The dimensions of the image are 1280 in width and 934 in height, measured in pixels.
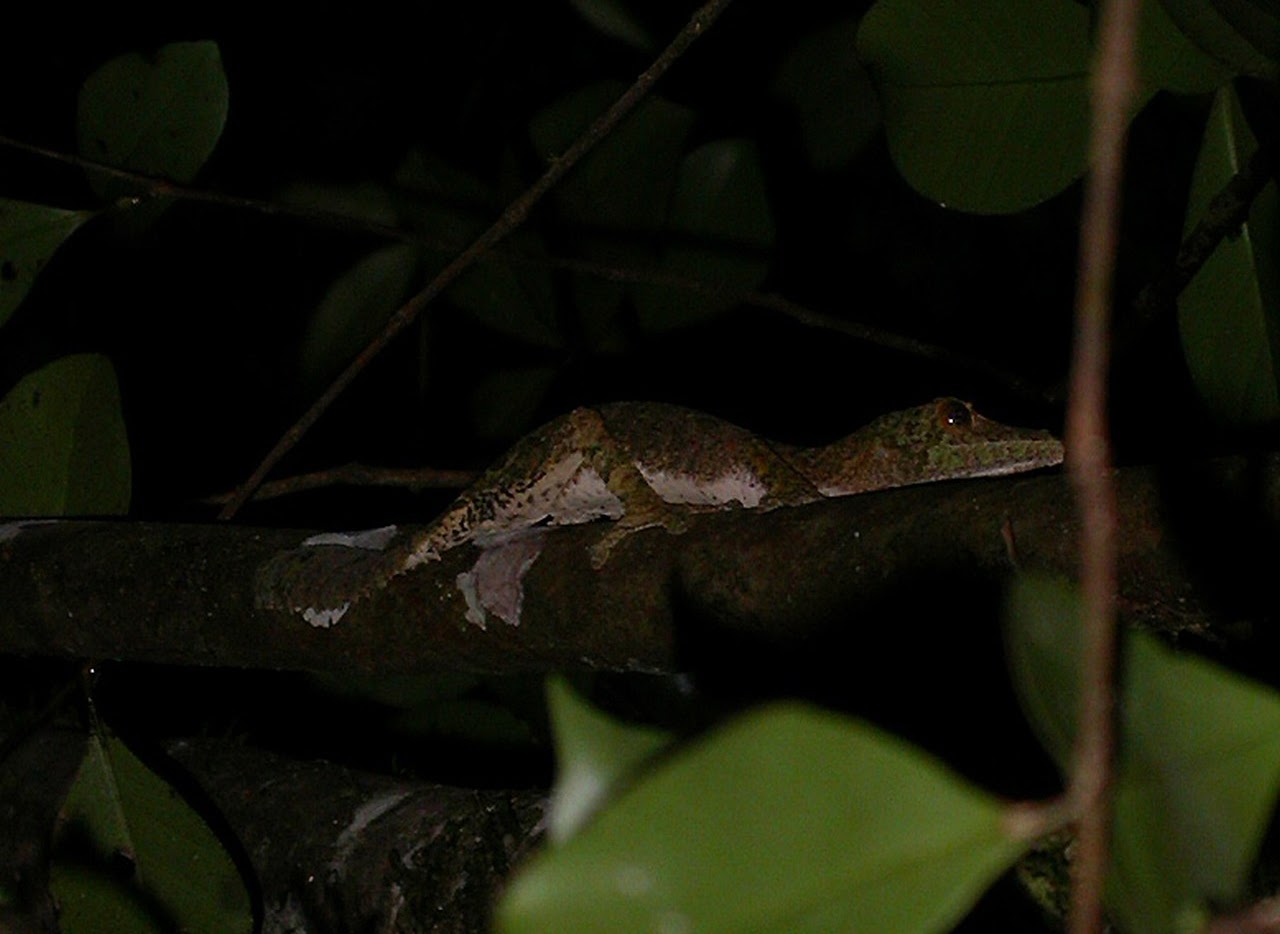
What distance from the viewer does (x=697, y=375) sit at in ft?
15.8

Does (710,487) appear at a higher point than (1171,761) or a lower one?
lower

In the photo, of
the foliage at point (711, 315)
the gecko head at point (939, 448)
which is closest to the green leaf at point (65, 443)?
the foliage at point (711, 315)

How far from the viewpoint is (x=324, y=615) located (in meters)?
2.44

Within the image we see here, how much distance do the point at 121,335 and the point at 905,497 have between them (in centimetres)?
484

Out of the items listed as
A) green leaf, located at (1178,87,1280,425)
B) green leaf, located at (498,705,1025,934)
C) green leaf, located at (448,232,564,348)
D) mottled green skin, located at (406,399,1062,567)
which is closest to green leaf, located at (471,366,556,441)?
green leaf, located at (448,232,564,348)

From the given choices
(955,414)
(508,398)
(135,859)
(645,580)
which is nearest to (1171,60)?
(955,414)

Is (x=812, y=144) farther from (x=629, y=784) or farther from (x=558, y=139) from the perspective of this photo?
(x=629, y=784)

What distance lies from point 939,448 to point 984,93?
0.82m

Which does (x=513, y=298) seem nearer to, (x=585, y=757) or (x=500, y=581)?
(x=500, y=581)

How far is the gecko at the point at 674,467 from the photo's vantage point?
8.65 feet

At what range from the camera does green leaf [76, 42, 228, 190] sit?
9.30 ft

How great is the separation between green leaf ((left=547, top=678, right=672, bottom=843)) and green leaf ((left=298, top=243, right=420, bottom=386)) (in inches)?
108

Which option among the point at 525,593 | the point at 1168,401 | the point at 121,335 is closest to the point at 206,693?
the point at 121,335

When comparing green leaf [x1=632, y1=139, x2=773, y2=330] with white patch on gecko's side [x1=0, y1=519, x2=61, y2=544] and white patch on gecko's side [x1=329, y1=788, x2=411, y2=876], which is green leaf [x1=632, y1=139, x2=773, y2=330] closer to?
white patch on gecko's side [x1=329, y1=788, x2=411, y2=876]
